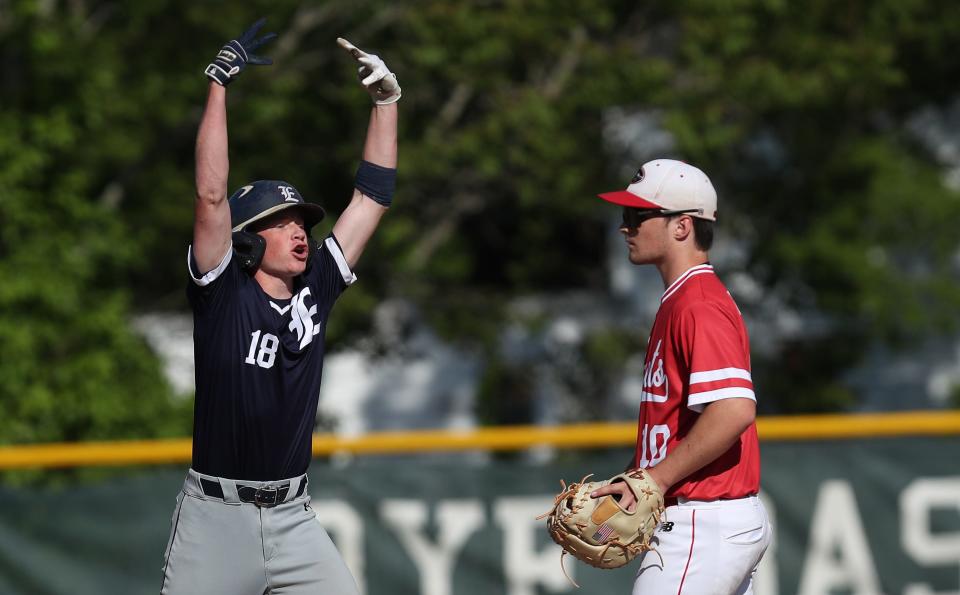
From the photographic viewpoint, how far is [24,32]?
9984 mm

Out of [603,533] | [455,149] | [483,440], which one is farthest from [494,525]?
[455,149]

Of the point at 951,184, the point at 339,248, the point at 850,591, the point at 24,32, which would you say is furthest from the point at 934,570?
the point at 951,184

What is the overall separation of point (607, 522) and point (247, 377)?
4.39 feet

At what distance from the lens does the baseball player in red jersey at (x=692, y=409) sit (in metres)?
4.12

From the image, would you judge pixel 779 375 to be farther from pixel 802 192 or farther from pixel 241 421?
pixel 241 421

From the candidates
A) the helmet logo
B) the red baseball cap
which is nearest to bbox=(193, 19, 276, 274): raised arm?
the helmet logo

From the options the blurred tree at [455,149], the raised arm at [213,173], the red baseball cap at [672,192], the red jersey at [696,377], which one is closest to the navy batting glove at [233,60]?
the raised arm at [213,173]

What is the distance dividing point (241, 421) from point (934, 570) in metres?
4.90

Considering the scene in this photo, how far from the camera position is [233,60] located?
4344 mm

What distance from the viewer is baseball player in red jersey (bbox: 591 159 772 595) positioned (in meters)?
4.12

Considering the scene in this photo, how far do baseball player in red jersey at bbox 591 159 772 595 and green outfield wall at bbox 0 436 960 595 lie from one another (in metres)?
3.17

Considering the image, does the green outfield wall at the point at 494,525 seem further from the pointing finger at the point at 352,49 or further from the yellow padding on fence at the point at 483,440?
the pointing finger at the point at 352,49

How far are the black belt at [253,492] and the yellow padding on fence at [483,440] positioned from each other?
2649 mm

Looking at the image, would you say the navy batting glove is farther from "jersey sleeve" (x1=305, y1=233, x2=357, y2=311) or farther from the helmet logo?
"jersey sleeve" (x1=305, y1=233, x2=357, y2=311)
